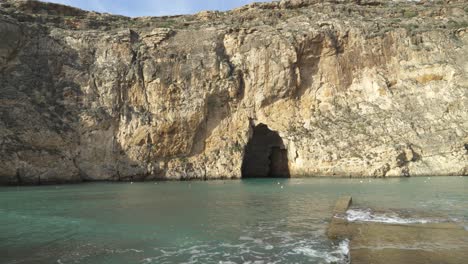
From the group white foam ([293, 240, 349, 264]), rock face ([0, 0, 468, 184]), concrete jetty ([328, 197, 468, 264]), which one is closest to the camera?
concrete jetty ([328, 197, 468, 264])

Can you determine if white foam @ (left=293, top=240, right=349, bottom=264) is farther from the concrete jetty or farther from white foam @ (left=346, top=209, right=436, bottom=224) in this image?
white foam @ (left=346, top=209, right=436, bottom=224)

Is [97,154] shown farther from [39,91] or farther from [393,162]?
[393,162]

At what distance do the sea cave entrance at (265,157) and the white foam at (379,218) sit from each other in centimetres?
2978

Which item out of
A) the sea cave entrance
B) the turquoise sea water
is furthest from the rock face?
the turquoise sea water

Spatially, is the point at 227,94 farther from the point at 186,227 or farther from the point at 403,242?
the point at 403,242

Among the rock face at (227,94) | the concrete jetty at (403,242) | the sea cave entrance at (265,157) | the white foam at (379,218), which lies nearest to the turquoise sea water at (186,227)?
the concrete jetty at (403,242)

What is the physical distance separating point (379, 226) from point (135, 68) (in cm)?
2974

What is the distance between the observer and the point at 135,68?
36.2 m

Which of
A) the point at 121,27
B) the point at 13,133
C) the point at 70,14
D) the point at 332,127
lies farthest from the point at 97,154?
the point at 332,127

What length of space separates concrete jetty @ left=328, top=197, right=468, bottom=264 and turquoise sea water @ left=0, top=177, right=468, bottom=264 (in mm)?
494

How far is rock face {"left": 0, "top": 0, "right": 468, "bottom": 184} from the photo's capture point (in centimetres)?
3222

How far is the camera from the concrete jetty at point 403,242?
7.14 metres

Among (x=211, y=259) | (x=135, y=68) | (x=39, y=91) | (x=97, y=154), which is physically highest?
(x=135, y=68)

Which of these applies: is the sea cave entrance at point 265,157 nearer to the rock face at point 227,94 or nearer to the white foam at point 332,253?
the rock face at point 227,94
